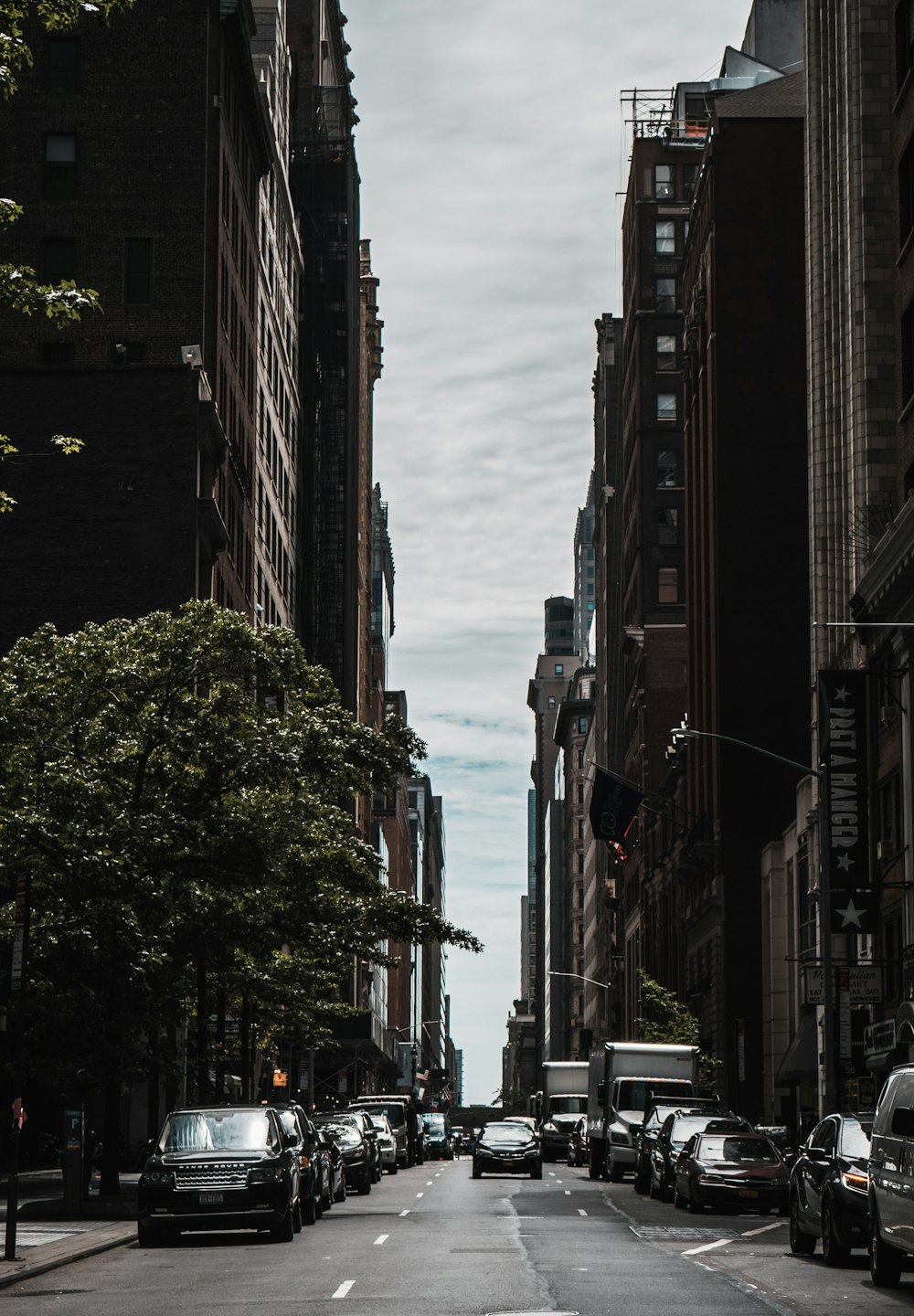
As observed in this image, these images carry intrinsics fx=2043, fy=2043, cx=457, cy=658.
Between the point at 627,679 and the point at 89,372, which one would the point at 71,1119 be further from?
the point at 627,679

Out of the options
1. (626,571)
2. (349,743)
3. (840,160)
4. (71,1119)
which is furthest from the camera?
(626,571)

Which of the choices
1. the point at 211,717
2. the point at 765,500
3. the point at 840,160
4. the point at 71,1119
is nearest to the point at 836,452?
the point at 840,160

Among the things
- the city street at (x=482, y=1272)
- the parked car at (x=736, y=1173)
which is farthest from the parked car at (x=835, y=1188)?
the parked car at (x=736, y=1173)

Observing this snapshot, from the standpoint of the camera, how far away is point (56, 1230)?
29.5 meters

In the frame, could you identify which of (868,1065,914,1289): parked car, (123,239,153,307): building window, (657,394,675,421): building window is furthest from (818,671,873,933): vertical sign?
(657,394,675,421): building window

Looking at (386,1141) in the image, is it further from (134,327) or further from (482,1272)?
(482,1272)

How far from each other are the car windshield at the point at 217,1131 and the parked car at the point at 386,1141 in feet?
115

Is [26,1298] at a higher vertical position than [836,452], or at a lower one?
lower

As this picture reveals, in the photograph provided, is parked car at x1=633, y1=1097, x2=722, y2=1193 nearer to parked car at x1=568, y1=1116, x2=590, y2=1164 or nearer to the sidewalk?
the sidewalk

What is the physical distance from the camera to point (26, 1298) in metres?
19.4

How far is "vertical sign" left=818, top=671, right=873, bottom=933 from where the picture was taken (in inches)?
1905

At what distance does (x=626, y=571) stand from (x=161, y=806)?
10403 cm

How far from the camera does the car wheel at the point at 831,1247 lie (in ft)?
76.7

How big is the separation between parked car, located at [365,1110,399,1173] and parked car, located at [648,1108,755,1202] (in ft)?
72.0
